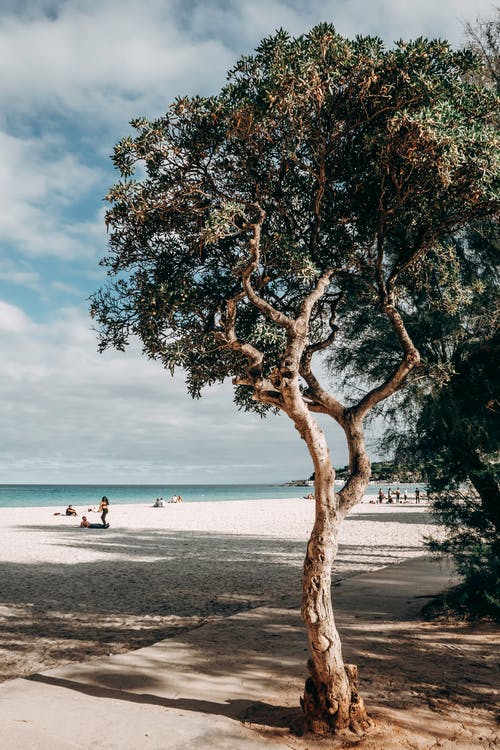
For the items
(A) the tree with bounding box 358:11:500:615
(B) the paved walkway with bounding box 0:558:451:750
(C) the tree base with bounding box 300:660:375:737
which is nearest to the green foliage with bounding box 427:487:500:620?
(A) the tree with bounding box 358:11:500:615

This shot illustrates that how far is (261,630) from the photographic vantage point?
9.16 meters

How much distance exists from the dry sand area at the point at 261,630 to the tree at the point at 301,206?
1.16 m

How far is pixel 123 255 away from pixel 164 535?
2174 cm

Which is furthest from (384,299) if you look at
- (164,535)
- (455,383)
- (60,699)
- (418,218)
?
(164,535)

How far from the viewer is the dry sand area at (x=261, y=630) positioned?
5879 mm

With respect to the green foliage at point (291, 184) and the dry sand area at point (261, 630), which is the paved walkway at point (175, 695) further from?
the green foliage at point (291, 184)

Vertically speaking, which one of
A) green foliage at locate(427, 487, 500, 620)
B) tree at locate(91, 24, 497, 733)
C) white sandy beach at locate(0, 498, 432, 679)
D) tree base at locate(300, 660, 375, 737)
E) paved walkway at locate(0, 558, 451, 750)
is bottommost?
white sandy beach at locate(0, 498, 432, 679)

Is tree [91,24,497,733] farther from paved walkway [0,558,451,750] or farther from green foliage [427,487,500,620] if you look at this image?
green foliage [427,487,500,620]

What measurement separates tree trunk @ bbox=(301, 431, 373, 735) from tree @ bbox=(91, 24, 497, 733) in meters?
0.03

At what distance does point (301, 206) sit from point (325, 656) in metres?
5.96

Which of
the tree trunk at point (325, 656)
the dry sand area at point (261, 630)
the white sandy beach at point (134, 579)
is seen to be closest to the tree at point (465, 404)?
the dry sand area at point (261, 630)

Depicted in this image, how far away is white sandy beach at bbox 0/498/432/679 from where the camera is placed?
9438 mm

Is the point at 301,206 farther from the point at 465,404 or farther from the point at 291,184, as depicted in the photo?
the point at 465,404

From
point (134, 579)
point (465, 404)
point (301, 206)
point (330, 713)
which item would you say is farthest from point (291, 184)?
point (134, 579)
